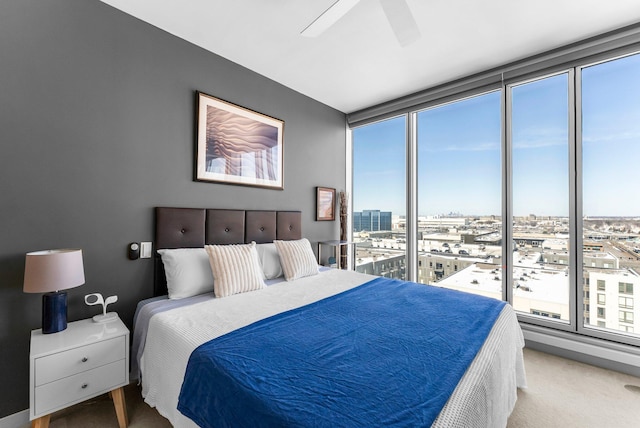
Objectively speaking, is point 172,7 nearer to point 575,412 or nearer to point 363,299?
point 363,299

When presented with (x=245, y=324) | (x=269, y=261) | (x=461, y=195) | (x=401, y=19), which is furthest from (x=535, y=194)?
(x=245, y=324)

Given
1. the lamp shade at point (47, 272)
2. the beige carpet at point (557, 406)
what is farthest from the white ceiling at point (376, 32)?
the beige carpet at point (557, 406)

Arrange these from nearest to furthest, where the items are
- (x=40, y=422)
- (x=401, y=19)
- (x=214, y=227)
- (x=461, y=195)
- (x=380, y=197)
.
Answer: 1. (x=40, y=422)
2. (x=401, y=19)
3. (x=214, y=227)
4. (x=461, y=195)
5. (x=380, y=197)

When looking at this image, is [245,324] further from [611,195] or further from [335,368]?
[611,195]

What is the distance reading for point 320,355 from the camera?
126 cm

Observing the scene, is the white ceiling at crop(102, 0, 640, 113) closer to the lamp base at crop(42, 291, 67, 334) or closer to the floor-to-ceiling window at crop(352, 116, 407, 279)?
the floor-to-ceiling window at crop(352, 116, 407, 279)

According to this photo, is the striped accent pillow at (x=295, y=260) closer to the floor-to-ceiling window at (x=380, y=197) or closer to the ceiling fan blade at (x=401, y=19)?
the floor-to-ceiling window at (x=380, y=197)

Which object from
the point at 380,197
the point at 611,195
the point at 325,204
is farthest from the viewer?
the point at 380,197

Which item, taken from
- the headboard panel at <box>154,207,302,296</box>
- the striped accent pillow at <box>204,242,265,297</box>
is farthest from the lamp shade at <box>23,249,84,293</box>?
the striped accent pillow at <box>204,242,265,297</box>

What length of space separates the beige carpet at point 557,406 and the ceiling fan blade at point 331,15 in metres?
2.79

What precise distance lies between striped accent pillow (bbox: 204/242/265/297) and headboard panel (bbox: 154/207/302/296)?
31 cm

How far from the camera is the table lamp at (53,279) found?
1.54 m

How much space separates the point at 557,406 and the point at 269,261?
2440mm

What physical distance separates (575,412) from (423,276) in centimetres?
184
